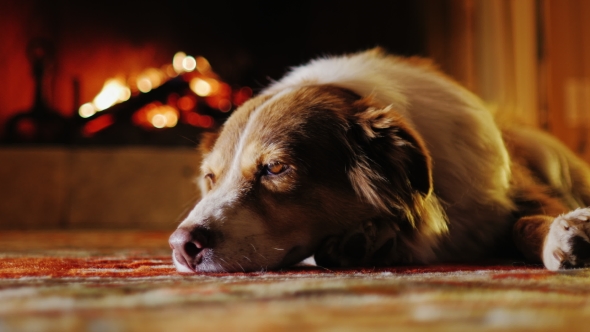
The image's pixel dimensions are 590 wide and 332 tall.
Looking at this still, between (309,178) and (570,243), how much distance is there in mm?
557

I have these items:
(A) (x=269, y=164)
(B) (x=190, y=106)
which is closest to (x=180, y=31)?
(B) (x=190, y=106)

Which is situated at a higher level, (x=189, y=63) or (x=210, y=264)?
(x=189, y=63)

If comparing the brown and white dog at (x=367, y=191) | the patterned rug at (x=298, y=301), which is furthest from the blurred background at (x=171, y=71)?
the patterned rug at (x=298, y=301)

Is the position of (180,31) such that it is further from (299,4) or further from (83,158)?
(83,158)

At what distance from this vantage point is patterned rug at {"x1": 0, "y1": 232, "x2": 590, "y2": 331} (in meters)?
0.61

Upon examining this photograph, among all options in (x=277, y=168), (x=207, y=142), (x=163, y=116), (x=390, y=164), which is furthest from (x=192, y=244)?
(x=163, y=116)

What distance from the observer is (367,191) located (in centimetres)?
134

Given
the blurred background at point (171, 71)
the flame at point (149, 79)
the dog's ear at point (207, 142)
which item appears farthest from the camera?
the flame at point (149, 79)

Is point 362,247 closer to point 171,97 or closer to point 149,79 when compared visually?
point 171,97

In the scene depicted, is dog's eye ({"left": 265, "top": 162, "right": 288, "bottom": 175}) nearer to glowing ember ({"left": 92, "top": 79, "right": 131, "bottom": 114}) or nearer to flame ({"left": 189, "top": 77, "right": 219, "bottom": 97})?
flame ({"left": 189, "top": 77, "right": 219, "bottom": 97})

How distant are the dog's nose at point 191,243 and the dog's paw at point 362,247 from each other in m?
0.27

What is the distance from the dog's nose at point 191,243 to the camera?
1176 mm

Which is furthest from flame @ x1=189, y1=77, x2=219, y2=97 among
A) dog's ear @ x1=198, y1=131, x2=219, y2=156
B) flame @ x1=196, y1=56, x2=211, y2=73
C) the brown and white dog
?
the brown and white dog

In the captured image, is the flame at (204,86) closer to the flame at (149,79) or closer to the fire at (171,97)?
the fire at (171,97)
